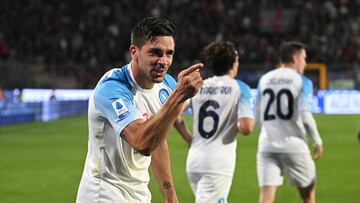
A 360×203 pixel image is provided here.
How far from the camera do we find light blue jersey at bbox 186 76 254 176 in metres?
6.27

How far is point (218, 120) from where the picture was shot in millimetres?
6344

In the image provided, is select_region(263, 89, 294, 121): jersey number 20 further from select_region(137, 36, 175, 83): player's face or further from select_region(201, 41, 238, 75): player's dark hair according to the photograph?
select_region(137, 36, 175, 83): player's face

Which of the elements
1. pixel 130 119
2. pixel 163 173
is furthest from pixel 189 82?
pixel 163 173

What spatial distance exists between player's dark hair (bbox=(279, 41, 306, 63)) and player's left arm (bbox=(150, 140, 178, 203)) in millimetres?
3011

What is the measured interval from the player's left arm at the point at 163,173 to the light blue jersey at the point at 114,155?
269 mm

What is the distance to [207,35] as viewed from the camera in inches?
1372

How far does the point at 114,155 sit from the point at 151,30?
793 millimetres

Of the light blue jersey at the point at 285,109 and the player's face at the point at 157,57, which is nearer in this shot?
the player's face at the point at 157,57

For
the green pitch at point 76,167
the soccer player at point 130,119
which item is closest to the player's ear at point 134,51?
the soccer player at point 130,119

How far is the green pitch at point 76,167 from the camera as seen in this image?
33.3ft

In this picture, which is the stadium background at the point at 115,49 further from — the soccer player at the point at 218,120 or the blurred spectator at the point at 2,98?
the soccer player at the point at 218,120

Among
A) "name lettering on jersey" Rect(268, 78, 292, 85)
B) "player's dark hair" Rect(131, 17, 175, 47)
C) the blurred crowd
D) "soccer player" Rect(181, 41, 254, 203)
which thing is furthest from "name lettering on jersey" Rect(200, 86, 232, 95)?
the blurred crowd

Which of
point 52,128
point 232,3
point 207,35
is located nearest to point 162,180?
point 52,128

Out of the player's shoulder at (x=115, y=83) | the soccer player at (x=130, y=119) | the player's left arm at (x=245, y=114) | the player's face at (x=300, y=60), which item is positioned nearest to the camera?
the soccer player at (x=130, y=119)
